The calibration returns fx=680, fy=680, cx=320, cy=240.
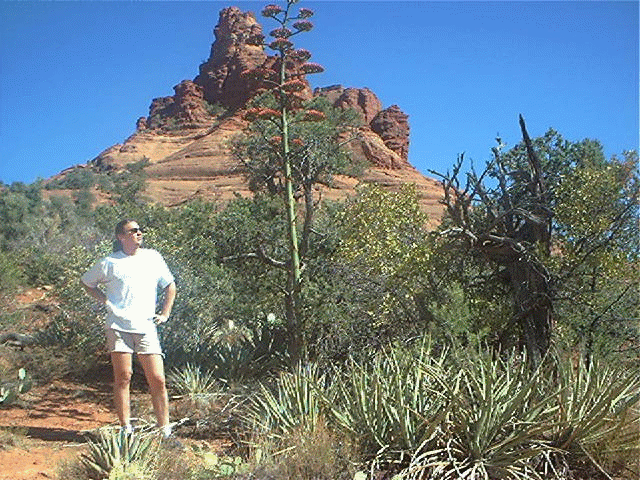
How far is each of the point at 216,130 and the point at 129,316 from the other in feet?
204

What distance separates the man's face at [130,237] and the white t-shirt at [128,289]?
79mm

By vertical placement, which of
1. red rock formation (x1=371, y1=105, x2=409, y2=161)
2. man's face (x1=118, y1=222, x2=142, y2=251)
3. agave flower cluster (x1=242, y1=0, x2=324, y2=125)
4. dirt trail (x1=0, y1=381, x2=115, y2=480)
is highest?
red rock formation (x1=371, y1=105, x2=409, y2=161)

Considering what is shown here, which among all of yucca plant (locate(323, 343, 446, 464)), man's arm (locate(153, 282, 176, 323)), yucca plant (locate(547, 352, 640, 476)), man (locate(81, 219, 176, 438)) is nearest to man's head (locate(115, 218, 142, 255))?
man (locate(81, 219, 176, 438))

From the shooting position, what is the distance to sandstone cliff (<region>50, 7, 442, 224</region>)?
5103 centimetres

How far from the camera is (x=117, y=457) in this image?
407cm

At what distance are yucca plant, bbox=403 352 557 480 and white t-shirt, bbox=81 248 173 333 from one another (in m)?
2.19

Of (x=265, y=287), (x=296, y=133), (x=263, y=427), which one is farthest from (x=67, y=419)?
(x=296, y=133)

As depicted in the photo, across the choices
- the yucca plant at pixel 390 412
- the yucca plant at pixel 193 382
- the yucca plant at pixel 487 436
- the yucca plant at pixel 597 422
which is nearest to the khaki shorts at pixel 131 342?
the yucca plant at pixel 390 412

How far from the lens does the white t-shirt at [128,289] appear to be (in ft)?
16.6

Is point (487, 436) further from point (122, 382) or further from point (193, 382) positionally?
point (193, 382)

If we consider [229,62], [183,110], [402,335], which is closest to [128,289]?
[402,335]

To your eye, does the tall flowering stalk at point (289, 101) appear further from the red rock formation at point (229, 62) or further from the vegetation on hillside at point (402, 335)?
the red rock formation at point (229, 62)

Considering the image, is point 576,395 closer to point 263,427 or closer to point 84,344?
point 263,427

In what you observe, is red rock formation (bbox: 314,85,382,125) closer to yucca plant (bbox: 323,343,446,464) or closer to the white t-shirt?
the white t-shirt
